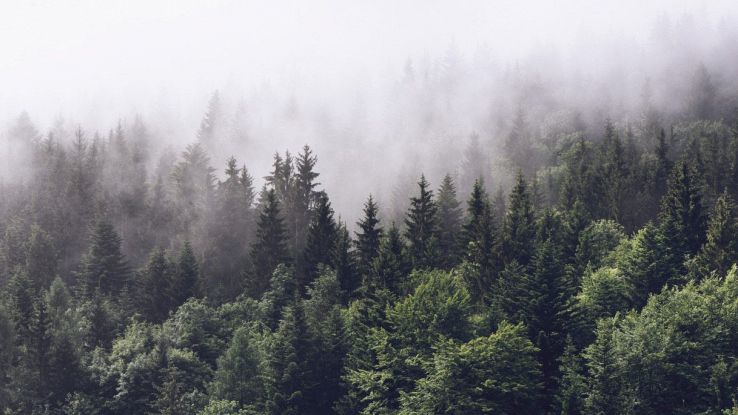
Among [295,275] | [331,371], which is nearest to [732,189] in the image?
[295,275]

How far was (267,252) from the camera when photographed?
103 m

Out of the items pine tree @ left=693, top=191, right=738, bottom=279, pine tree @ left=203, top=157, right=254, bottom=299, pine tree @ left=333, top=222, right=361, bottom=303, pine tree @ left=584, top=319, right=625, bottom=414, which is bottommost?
pine tree @ left=584, top=319, right=625, bottom=414

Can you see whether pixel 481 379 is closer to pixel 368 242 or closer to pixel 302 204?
pixel 368 242

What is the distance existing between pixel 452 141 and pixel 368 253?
99929 mm

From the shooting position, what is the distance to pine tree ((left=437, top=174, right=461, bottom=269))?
96.4 m

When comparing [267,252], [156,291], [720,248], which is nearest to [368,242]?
[267,252]

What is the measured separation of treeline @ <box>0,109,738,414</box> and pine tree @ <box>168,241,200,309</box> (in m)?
0.25

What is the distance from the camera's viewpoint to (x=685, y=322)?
207ft

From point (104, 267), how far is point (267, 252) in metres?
24.1

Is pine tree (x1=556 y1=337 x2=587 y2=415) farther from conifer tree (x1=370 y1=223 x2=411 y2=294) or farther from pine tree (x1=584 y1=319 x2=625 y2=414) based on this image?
conifer tree (x1=370 y1=223 x2=411 y2=294)

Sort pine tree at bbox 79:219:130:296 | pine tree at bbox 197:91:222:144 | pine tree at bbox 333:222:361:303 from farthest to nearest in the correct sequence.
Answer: pine tree at bbox 197:91:222:144
pine tree at bbox 79:219:130:296
pine tree at bbox 333:222:361:303

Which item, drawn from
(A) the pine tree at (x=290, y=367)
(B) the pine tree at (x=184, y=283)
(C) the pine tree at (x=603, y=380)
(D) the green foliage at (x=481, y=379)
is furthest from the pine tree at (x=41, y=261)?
(C) the pine tree at (x=603, y=380)

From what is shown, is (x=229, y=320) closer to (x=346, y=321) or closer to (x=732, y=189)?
(x=346, y=321)

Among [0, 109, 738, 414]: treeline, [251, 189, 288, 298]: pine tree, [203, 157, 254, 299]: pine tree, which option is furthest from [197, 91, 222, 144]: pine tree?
[251, 189, 288, 298]: pine tree
